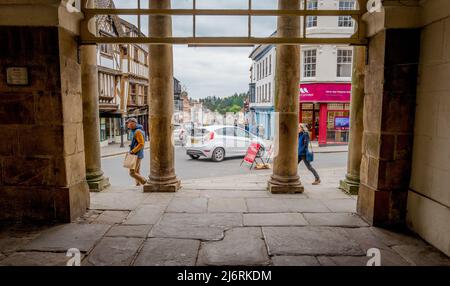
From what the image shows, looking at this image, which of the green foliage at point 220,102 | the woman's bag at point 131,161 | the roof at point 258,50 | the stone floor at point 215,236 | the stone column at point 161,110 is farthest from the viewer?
the green foliage at point 220,102

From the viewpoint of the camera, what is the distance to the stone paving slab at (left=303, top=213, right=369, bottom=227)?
14.8 ft

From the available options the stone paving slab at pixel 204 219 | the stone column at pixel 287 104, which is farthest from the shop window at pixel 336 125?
the stone paving slab at pixel 204 219

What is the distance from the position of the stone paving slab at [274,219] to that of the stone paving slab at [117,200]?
196 cm

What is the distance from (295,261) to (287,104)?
3542 mm

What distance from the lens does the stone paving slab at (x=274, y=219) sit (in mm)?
4539

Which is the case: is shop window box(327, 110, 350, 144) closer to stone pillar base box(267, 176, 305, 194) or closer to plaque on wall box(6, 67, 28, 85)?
stone pillar base box(267, 176, 305, 194)

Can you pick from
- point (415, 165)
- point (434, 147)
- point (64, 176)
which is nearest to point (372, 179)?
point (415, 165)

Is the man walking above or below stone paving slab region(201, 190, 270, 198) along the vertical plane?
above

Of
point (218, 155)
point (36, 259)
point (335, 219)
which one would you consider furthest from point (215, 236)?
point (218, 155)

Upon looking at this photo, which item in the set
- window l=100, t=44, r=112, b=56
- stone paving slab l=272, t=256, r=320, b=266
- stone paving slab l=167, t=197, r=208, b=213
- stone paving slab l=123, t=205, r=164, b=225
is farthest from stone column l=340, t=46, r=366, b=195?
window l=100, t=44, r=112, b=56

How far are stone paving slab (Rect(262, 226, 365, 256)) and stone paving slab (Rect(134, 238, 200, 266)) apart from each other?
2.94 feet

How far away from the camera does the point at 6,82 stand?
4.27 meters

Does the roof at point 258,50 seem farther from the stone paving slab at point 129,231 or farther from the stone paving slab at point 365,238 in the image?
the stone paving slab at point 129,231
